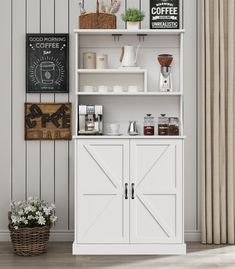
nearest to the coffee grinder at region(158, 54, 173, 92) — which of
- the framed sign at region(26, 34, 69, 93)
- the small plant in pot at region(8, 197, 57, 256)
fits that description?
the framed sign at region(26, 34, 69, 93)

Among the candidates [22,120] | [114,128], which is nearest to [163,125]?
[114,128]

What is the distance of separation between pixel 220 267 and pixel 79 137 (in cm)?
153

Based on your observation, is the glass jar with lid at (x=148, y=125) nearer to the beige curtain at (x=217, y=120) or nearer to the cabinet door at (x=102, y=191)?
the cabinet door at (x=102, y=191)

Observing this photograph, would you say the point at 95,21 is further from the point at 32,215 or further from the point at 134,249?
the point at 134,249

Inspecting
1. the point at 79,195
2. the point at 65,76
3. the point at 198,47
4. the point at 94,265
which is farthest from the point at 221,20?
the point at 94,265

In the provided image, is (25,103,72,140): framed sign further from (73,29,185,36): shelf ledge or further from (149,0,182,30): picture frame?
(149,0,182,30): picture frame

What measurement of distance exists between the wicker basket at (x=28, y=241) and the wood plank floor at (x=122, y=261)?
7cm

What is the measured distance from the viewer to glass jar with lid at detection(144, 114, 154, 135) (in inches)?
187

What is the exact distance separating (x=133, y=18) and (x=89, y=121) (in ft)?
3.17

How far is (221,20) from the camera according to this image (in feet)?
16.3

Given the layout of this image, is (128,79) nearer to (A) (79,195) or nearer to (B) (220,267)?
(A) (79,195)

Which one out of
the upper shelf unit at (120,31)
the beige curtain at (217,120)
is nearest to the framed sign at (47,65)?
the upper shelf unit at (120,31)

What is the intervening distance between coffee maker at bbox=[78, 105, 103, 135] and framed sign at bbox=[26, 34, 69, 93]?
0.42m

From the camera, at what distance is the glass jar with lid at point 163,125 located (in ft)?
15.5
